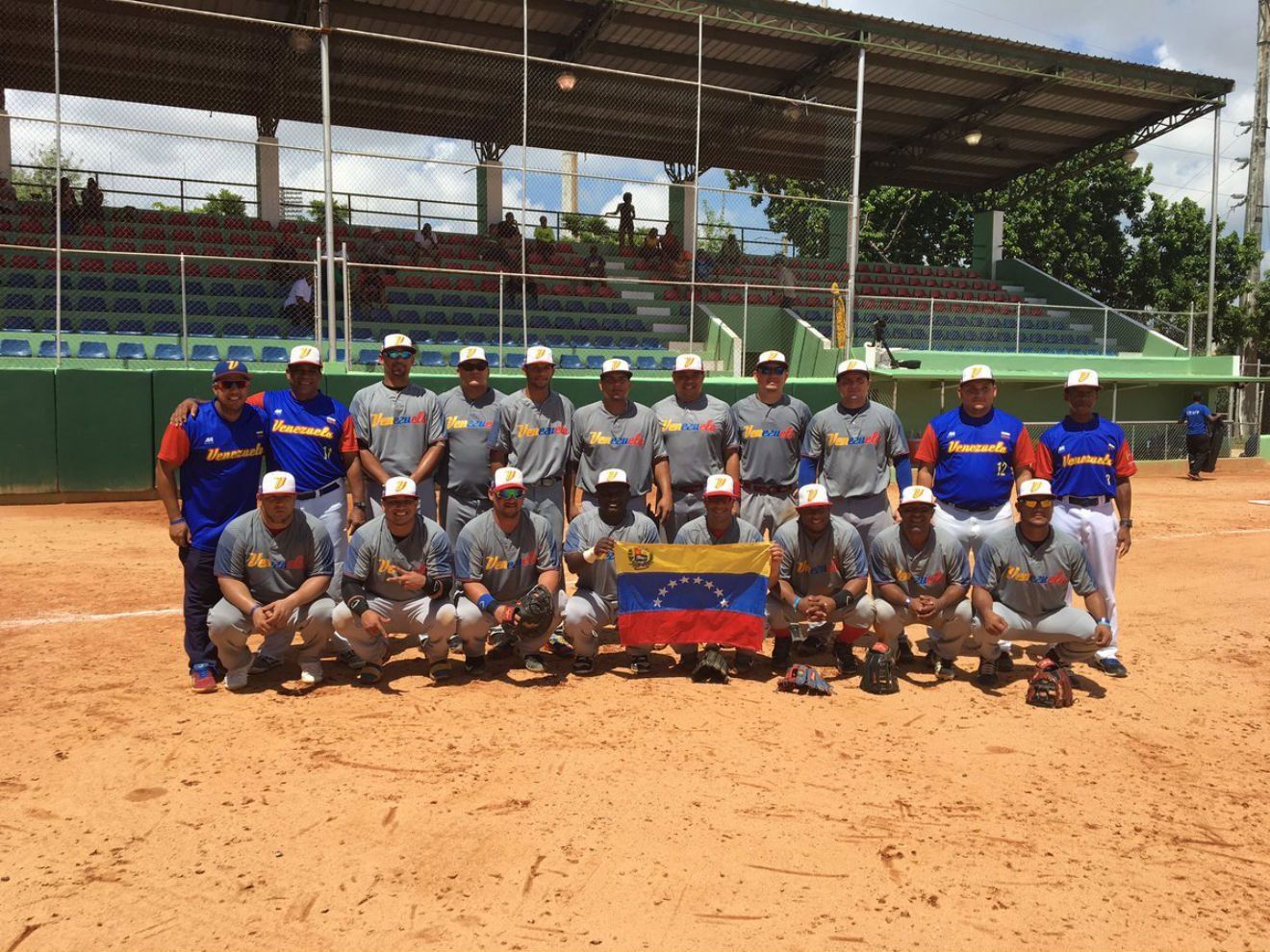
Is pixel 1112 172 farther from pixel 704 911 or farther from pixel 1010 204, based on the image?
pixel 704 911

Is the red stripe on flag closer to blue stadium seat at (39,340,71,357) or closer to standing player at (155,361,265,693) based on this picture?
standing player at (155,361,265,693)

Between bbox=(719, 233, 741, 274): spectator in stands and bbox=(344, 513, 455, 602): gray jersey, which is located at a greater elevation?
bbox=(719, 233, 741, 274): spectator in stands

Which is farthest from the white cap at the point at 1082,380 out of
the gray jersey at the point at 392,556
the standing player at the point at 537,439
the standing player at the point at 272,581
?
the standing player at the point at 272,581

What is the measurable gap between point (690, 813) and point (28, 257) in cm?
1666

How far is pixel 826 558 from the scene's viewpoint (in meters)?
6.70

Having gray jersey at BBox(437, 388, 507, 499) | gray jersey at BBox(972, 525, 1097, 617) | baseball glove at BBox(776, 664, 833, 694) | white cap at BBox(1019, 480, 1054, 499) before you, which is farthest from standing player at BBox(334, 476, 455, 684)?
white cap at BBox(1019, 480, 1054, 499)

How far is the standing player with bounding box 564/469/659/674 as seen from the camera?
6.60m

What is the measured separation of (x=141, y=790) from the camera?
447 cm

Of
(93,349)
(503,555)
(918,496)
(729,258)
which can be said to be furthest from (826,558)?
(729,258)

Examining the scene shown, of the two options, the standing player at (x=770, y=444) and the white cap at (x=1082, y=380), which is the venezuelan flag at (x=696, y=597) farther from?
the white cap at (x=1082, y=380)

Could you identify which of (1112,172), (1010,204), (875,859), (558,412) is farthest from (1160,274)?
(875,859)

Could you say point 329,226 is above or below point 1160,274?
below

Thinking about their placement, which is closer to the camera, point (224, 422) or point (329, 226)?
point (224, 422)

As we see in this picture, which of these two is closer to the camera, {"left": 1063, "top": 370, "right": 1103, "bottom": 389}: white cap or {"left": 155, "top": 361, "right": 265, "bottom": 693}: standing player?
{"left": 155, "top": 361, "right": 265, "bottom": 693}: standing player
